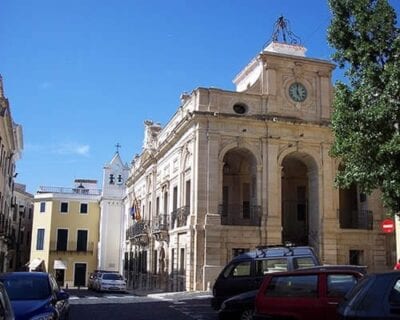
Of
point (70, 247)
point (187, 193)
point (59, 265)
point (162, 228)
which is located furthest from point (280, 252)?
point (70, 247)

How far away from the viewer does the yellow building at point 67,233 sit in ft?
184

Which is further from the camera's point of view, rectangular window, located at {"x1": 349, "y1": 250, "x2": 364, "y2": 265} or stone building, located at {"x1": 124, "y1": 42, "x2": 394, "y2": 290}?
rectangular window, located at {"x1": 349, "y1": 250, "x2": 364, "y2": 265}

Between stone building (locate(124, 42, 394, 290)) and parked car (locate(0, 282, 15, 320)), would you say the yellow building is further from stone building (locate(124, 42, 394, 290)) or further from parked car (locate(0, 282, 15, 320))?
parked car (locate(0, 282, 15, 320))

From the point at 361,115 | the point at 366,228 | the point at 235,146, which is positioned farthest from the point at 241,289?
the point at 366,228

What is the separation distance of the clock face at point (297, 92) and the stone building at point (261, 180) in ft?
0.19

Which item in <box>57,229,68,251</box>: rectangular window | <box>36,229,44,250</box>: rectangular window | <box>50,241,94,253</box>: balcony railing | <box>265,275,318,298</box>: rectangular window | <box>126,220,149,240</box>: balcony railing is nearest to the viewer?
<box>265,275,318,298</box>: rectangular window

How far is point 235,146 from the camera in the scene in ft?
99.0

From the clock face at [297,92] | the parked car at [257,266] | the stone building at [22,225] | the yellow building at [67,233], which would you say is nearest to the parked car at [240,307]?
the parked car at [257,266]

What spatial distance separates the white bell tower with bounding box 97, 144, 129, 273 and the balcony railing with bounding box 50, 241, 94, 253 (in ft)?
→ 5.51

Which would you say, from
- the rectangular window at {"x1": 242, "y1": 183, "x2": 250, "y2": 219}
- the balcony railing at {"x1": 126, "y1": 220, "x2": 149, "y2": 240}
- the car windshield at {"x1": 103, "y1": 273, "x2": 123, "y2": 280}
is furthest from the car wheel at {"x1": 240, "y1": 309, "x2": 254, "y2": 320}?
the balcony railing at {"x1": 126, "y1": 220, "x2": 149, "y2": 240}

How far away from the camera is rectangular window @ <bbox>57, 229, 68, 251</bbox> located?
186ft

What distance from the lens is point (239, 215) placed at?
102 feet

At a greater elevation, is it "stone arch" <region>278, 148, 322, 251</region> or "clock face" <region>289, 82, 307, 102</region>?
"clock face" <region>289, 82, 307, 102</region>

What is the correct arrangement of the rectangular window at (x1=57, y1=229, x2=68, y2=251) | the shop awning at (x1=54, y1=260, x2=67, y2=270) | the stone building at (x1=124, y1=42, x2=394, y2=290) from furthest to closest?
the rectangular window at (x1=57, y1=229, x2=68, y2=251) < the shop awning at (x1=54, y1=260, x2=67, y2=270) < the stone building at (x1=124, y1=42, x2=394, y2=290)
